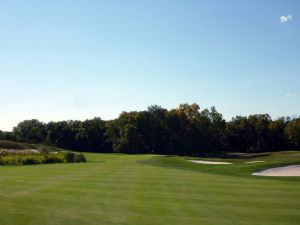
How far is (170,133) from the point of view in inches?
3935

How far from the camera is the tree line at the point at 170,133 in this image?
319 ft

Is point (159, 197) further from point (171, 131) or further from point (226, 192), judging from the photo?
point (171, 131)

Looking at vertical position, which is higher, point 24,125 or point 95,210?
point 24,125

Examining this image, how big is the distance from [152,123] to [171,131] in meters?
5.34

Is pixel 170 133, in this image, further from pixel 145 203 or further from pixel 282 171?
pixel 145 203

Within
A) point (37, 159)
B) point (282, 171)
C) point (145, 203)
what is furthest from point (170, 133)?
point (145, 203)

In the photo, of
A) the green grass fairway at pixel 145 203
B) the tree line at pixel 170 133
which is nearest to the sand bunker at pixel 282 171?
the green grass fairway at pixel 145 203

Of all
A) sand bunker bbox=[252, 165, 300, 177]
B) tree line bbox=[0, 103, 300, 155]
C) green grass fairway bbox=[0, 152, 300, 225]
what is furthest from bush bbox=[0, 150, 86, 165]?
tree line bbox=[0, 103, 300, 155]

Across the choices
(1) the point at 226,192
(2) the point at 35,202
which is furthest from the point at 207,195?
(2) the point at 35,202

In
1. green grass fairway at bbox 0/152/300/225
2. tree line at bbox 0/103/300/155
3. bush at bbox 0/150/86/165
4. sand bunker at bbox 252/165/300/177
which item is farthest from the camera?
tree line at bbox 0/103/300/155

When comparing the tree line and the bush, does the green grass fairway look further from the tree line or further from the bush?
the tree line

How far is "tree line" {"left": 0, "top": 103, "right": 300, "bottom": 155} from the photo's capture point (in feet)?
319

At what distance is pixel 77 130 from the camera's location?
4003 inches

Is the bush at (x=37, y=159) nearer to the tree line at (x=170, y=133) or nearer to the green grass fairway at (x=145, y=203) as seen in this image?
the green grass fairway at (x=145, y=203)
